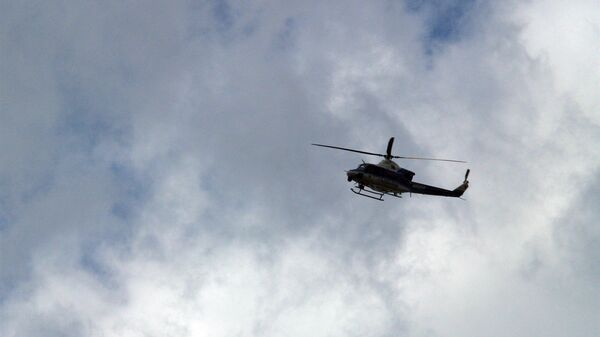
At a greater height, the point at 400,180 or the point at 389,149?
the point at 389,149

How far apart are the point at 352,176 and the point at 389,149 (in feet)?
28.9

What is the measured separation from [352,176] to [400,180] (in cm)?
628

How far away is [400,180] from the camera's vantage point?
84625 mm

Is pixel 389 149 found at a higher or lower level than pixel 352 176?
higher

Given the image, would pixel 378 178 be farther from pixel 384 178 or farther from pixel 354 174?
pixel 354 174

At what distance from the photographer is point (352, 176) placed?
83250 mm

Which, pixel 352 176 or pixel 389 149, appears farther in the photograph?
pixel 389 149

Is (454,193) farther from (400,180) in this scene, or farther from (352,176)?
(352,176)

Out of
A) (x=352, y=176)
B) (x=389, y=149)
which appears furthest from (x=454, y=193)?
(x=352, y=176)

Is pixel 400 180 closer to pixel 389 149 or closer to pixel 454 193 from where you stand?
pixel 389 149

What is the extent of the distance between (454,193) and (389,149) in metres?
11.8

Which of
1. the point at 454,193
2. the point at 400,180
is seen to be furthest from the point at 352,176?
the point at 454,193

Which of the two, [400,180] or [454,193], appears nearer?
[400,180]

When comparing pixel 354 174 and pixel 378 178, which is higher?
pixel 354 174
